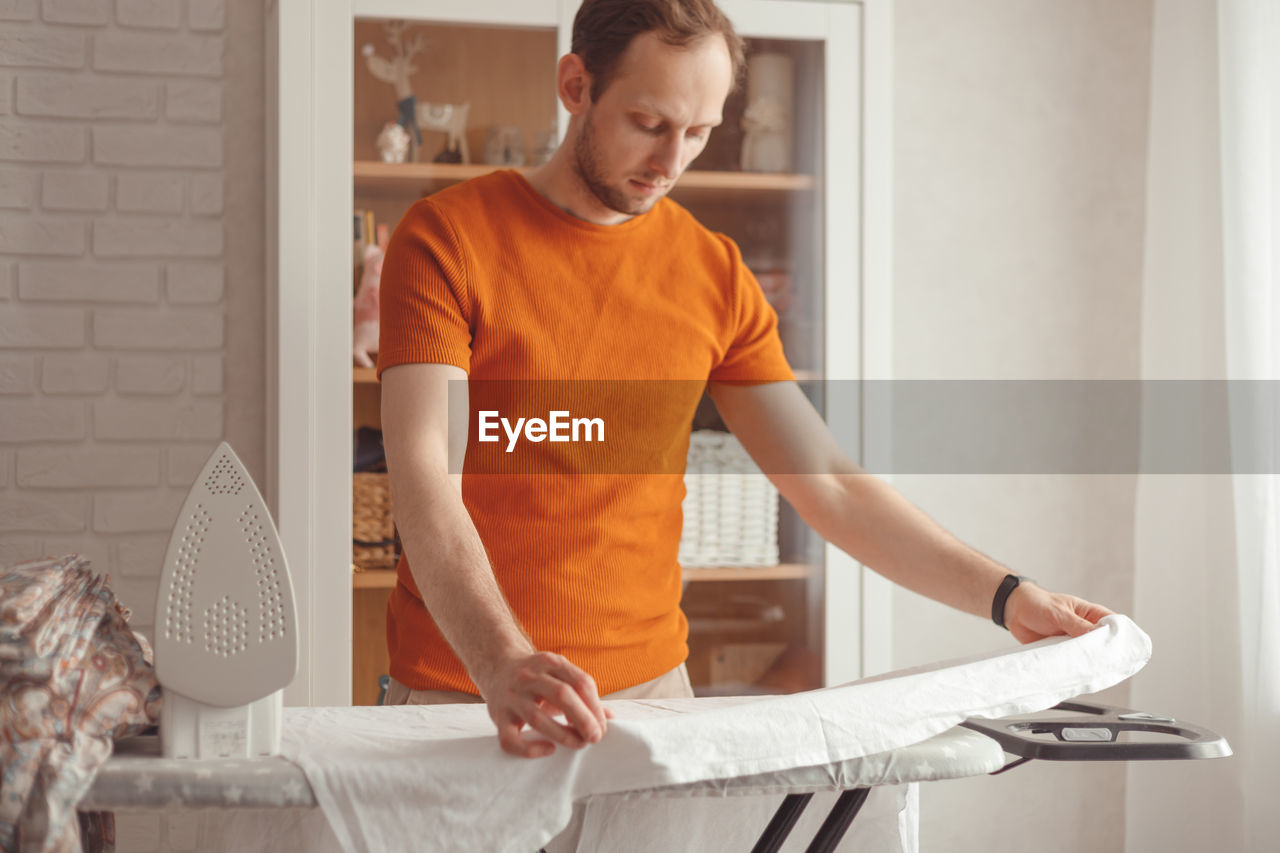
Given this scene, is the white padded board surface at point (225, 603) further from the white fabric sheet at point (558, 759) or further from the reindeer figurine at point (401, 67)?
the reindeer figurine at point (401, 67)

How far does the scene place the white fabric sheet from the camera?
29.0 inches

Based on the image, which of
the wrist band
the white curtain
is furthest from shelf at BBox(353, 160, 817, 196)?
the wrist band

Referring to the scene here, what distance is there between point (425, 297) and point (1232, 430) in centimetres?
139

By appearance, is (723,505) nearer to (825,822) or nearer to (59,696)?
(825,822)

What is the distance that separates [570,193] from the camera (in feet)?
4.33

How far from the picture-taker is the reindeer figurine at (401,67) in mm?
1711

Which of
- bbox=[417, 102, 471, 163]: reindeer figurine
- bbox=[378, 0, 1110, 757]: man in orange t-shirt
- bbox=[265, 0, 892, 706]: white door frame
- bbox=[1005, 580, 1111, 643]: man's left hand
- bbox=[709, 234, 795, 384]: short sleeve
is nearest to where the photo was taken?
bbox=[1005, 580, 1111, 643]: man's left hand

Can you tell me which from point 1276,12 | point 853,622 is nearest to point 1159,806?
point 853,622

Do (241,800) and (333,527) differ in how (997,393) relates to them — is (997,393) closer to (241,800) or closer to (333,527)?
(333,527)

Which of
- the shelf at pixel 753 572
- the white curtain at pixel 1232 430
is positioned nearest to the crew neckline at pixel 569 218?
the shelf at pixel 753 572

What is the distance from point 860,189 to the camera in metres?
1.84

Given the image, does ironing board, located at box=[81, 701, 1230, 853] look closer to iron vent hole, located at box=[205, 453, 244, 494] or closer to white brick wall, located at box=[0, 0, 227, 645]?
iron vent hole, located at box=[205, 453, 244, 494]

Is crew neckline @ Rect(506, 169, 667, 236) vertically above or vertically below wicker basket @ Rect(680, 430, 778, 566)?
above

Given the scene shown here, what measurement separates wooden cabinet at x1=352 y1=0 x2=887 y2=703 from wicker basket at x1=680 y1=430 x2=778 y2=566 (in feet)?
0.09
